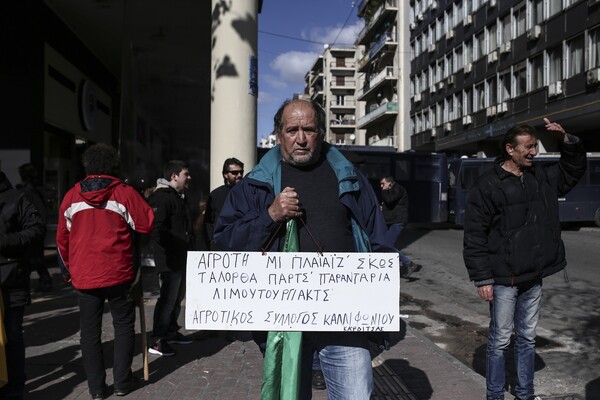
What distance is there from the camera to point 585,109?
2288cm

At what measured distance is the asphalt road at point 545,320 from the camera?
4758mm

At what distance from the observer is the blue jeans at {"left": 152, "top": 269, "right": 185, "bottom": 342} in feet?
16.9

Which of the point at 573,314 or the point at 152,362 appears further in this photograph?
the point at 573,314

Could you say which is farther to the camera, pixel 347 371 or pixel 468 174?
pixel 468 174

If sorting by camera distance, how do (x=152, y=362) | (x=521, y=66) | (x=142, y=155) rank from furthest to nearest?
(x=521, y=66) < (x=142, y=155) < (x=152, y=362)

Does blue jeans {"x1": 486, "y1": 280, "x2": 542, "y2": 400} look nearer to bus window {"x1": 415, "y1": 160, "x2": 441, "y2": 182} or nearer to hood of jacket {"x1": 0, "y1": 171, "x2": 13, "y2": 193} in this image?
hood of jacket {"x1": 0, "y1": 171, "x2": 13, "y2": 193}

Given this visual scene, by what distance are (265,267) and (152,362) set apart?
295 centimetres

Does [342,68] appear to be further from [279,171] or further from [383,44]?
[279,171]

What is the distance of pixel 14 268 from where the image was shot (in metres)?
3.70

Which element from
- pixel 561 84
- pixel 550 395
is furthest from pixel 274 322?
pixel 561 84

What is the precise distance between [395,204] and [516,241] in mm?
6781

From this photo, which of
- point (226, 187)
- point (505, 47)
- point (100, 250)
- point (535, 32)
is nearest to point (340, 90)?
point (505, 47)

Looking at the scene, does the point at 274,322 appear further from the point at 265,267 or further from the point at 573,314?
the point at 573,314

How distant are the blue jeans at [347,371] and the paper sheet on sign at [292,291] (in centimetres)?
15
